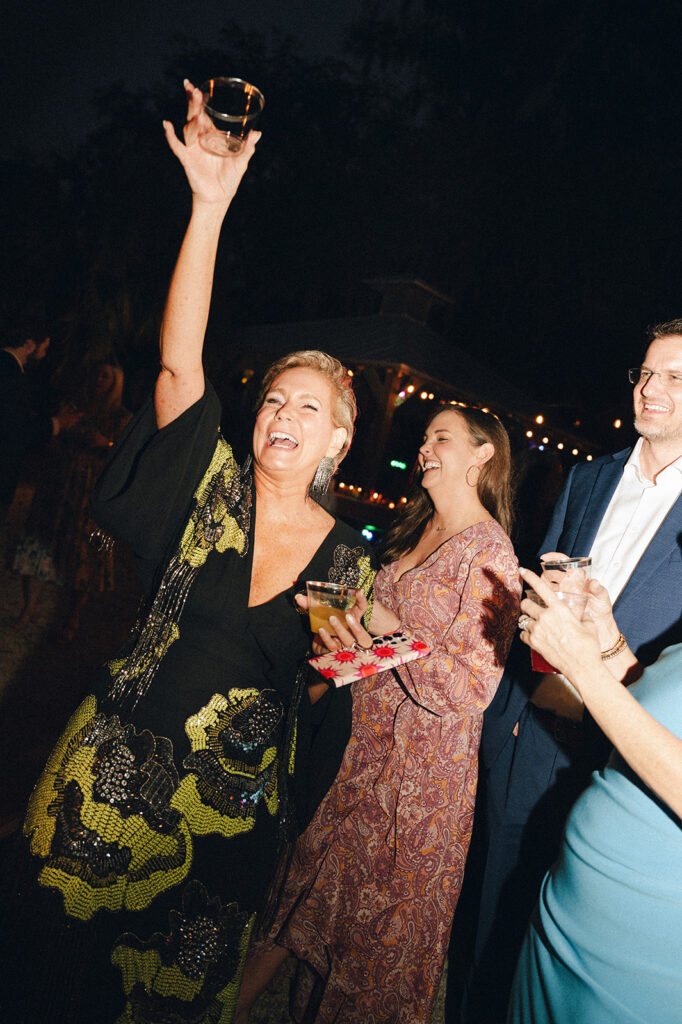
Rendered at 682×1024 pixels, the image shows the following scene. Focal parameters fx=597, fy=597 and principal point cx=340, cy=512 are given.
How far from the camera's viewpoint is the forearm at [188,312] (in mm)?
1472

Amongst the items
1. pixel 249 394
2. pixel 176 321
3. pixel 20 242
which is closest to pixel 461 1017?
pixel 176 321

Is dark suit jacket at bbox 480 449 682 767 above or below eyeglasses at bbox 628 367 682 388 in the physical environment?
below

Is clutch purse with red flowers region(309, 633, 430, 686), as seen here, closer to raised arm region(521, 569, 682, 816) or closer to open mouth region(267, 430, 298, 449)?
raised arm region(521, 569, 682, 816)

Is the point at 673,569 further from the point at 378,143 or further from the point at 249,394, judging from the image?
the point at 378,143

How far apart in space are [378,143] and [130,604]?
818 inches

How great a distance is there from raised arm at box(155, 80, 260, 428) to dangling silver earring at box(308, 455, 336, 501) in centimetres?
69

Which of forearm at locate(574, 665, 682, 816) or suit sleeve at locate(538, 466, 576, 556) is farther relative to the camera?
suit sleeve at locate(538, 466, 576, 556)

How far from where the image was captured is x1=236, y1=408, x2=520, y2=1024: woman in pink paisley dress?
7.38 ft

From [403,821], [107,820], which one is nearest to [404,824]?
[403,821]

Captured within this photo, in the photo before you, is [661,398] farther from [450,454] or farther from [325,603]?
[325,603]

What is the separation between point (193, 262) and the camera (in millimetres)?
1469

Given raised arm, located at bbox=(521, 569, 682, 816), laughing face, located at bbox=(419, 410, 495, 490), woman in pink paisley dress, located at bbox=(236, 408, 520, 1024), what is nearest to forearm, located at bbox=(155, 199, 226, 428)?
raised arm, located at bbox=(521, 569, 682, 816)

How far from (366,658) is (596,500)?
4.55ft

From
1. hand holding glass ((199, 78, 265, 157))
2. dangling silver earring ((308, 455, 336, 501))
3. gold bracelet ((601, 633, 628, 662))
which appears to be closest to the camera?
hand holding glass ((199, 78, 265, 157))
